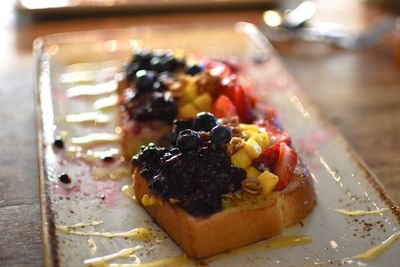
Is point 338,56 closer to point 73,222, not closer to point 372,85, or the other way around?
point 372,85

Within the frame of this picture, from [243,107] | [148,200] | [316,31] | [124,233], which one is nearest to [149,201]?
[148,200]

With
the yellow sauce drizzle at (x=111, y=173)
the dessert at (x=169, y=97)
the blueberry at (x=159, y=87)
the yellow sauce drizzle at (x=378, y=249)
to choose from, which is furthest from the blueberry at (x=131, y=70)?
the yellow sauce drizzle at (x=378, y=249)

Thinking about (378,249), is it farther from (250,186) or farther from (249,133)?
(249,133)

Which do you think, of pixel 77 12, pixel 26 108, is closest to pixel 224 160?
pixel 26 108

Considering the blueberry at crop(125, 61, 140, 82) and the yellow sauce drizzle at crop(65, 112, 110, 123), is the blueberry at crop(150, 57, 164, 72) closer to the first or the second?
the blueberry at crop(125, 61, 140, 82)

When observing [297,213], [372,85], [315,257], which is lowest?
[315,257]
